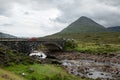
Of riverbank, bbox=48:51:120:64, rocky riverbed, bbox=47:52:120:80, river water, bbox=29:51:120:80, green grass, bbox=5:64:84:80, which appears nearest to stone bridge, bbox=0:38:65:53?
riverbank, bbox=48:51:120:64

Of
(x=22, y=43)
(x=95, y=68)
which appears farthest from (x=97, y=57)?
(x=22, y=43)

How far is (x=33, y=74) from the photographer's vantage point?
2240 inches

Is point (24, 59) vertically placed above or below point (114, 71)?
above

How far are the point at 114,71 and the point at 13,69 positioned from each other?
4384 cm

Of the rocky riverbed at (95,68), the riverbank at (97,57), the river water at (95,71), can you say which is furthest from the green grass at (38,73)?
the riverbank at (97,57)

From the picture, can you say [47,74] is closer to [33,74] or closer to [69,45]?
[33,74]

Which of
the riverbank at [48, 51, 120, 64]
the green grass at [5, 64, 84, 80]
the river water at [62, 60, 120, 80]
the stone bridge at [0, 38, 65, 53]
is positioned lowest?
the river water at [62, 60, 120, 80]

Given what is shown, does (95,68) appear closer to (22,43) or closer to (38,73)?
(22,43)

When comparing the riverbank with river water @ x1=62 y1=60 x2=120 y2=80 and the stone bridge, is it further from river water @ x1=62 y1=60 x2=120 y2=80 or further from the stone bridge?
river water @ x1=62 y1=60 x2=120 y2=80

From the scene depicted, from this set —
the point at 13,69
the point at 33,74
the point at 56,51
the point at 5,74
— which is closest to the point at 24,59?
the point at 13,69

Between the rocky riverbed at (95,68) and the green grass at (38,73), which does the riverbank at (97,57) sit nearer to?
the rocky riverbed at (95,68)

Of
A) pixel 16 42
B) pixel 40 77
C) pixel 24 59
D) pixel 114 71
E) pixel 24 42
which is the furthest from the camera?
pixel 24 42

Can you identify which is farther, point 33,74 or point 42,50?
point 42,50

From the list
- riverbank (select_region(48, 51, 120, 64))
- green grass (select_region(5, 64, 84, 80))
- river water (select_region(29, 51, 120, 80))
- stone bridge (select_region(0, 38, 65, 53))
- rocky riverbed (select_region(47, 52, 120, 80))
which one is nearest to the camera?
green grass (select_region(5, 64, 84, 80))
